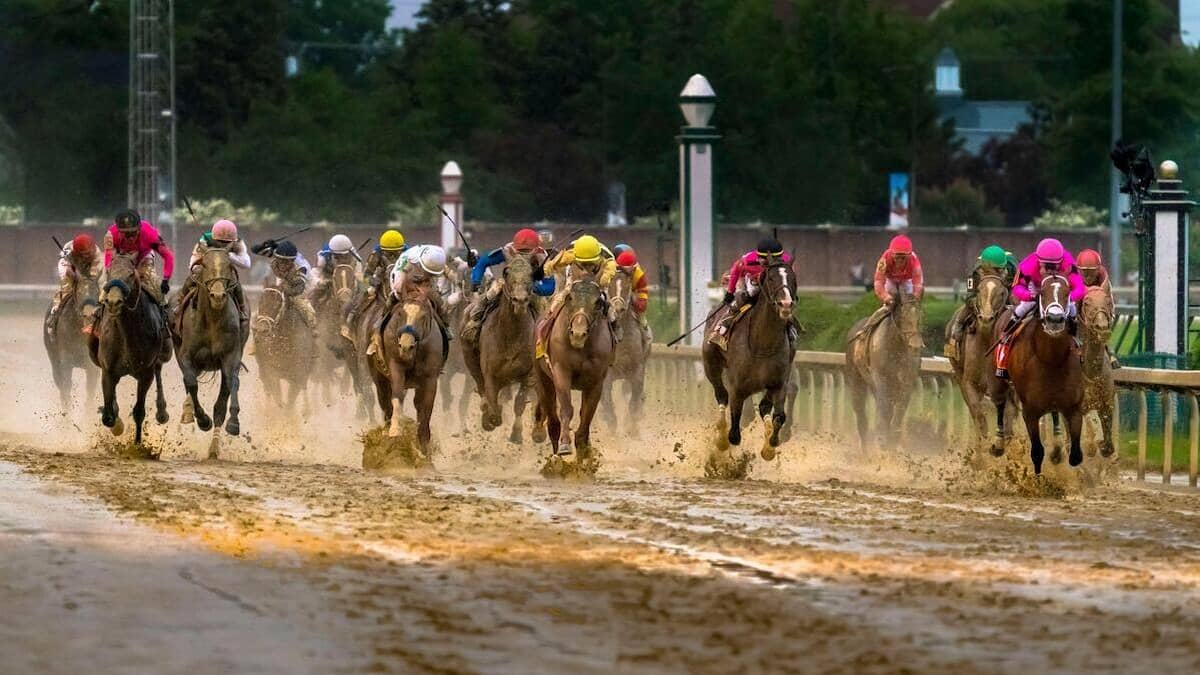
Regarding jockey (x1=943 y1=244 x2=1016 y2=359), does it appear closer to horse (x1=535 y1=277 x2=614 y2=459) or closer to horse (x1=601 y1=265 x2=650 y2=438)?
horse (x1=535 y1=277 x2=614 y2=459)

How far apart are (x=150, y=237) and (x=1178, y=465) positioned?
7871 millimetres

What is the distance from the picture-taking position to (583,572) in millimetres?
11695

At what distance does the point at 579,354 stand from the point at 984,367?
125 inches

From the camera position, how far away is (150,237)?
19.9 metres

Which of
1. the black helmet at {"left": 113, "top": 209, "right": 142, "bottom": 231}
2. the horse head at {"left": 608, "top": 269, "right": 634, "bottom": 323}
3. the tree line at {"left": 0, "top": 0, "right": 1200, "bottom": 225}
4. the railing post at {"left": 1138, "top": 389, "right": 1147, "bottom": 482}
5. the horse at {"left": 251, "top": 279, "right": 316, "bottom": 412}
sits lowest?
the railing post at {"left": 1138, "top": 389, "right": 1147, "bottom": 482}

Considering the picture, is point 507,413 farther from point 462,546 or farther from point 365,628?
point 365,628

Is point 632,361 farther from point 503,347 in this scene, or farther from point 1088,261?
point 1088,261

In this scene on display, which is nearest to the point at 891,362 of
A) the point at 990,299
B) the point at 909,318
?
the point at 909,318

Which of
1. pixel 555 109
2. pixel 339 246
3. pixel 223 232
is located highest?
pixel 555 109

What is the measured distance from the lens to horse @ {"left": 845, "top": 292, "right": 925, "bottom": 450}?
21.0 meters

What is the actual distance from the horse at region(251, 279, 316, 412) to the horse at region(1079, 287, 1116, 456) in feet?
28.2

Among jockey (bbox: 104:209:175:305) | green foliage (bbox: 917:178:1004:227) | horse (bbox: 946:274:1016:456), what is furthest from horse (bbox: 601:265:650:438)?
green foliage (bbox: 917:178:1004:227)

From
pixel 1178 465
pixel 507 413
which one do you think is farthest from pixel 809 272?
pixel 1178 465

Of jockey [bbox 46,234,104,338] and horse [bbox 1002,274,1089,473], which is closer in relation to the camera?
horse [bbox 1002,274,1089,473]
